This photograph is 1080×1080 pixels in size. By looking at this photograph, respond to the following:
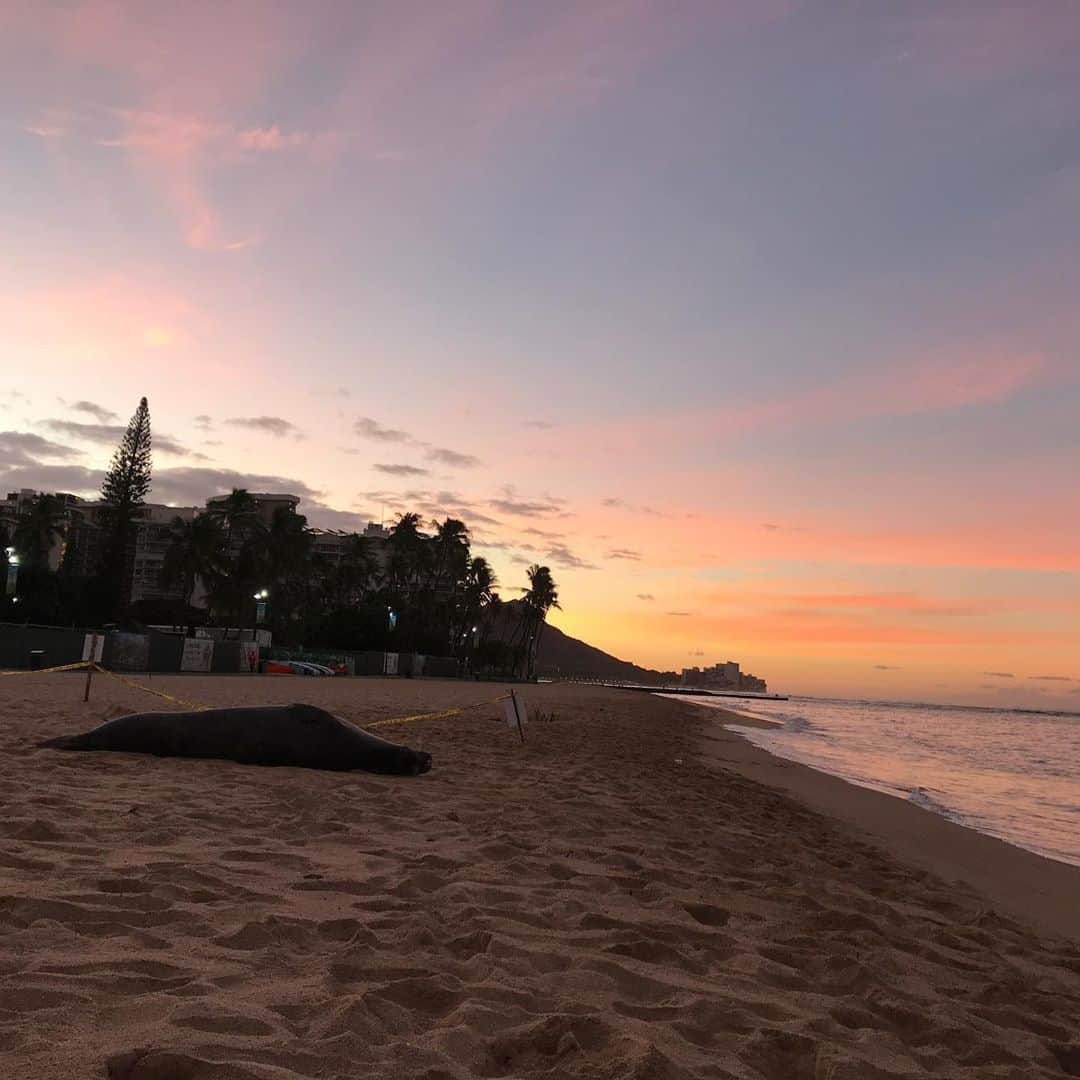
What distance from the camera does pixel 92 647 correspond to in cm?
2802

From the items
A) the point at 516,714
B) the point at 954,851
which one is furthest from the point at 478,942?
the point at 516,714

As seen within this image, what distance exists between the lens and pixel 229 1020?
2.68 m

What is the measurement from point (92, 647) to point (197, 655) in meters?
8.96

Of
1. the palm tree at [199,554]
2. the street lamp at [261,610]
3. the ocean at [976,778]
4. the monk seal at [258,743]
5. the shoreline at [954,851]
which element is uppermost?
the palm tree at [199,554]

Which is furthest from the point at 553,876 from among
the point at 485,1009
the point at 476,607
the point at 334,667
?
the point at 476,607

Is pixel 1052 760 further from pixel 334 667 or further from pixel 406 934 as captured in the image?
pixel 334 667

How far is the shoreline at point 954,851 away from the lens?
693cm

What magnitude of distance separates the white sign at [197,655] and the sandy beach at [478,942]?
29986 mm

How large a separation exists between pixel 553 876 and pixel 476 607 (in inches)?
3664

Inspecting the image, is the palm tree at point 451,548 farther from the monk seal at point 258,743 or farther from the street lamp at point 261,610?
the monk seal at point 258,743

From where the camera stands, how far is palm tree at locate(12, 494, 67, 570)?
3371 inches

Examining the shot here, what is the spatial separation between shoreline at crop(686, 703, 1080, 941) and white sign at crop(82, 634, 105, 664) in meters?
22.7

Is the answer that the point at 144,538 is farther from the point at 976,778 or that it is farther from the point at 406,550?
the point at 976,778

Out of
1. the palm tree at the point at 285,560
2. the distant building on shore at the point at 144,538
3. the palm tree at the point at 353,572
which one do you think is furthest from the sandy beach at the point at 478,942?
the distant building on shore at the point at 144,538
